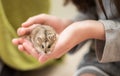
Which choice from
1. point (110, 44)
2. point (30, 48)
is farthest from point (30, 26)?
point (110, 44)

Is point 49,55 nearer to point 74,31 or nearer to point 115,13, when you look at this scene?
point 74,31

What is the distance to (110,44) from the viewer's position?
0.53m

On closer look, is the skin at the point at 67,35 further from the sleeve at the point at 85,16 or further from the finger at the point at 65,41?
the sleeve at the point at 85,16

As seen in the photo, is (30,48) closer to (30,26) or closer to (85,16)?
(30,26)

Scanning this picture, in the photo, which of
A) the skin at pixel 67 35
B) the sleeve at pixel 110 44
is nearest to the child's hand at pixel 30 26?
the skin at pixel 67 35

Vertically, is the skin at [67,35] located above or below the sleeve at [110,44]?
above

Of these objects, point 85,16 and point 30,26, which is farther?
point 85,16

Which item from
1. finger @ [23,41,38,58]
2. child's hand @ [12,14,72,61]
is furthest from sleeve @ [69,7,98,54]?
finger @ [23,41,38,58]

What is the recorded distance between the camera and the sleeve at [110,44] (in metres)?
0.52

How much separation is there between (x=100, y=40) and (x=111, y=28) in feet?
0.14

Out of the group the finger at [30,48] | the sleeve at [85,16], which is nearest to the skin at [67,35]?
the finger at [30,48]

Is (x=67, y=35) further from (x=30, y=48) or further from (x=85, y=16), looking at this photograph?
(x=85, y=16)

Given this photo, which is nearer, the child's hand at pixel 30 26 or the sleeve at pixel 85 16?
the child's hand at pixel 30 26

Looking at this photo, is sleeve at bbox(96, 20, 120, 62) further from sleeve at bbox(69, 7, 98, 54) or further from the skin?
sleeve at bbox(69, 7, 98, 54)
